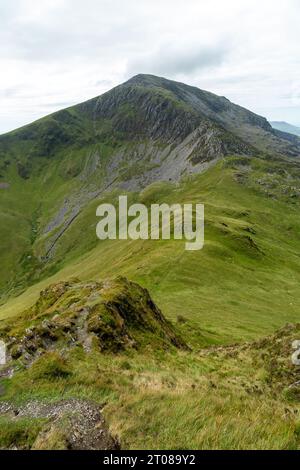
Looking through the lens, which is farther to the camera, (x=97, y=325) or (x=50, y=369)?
(x=97, y=325)

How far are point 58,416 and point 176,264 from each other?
70.0 m

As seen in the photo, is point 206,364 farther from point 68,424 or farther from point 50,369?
point 68,424

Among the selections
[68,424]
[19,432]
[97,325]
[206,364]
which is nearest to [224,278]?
[206,364]

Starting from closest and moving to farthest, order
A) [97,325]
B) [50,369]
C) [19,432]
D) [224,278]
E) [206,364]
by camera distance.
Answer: [19,432] < [50,369] < [97,325] < [206,364] < [224,278]

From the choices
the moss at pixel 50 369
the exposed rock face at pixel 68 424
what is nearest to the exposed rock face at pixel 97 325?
the moss at pixel 50 369

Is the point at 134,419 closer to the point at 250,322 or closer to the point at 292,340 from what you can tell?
the point at 292,340

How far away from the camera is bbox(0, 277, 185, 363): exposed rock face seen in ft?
88.5

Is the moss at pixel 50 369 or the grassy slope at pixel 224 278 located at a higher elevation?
the moss at pixel 50 369

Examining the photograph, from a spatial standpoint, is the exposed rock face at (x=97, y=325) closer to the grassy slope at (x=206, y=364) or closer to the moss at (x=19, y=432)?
the grassy slope at (x=206, y=364)

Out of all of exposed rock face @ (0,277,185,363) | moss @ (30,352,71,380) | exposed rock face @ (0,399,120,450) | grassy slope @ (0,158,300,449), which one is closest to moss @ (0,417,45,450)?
grassy slope @ (0,158,300,449)

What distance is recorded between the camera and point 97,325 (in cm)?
3022

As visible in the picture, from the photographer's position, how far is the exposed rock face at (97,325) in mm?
26969

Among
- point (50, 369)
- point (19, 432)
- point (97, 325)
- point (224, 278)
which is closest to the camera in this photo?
point (19, 432)
